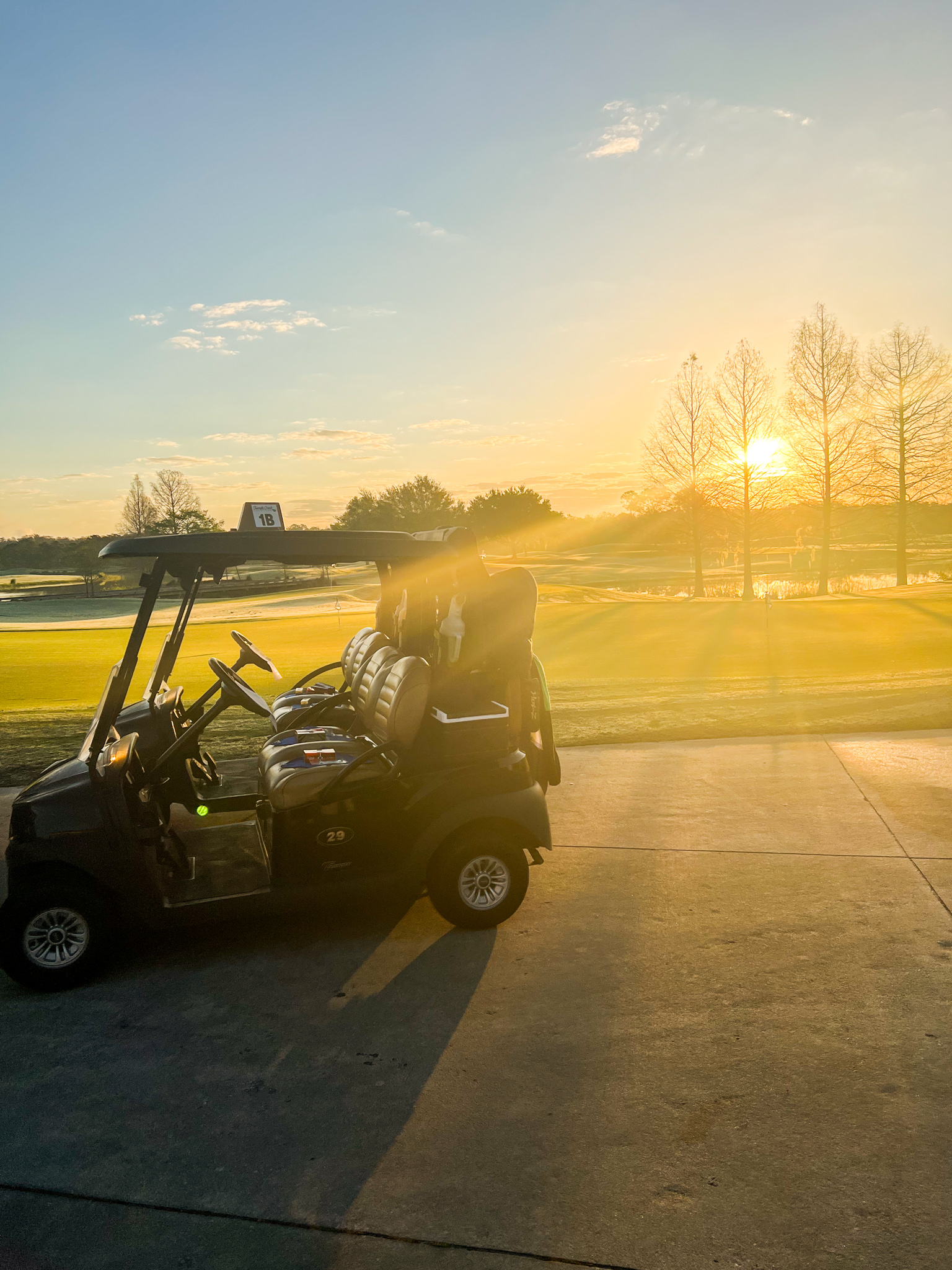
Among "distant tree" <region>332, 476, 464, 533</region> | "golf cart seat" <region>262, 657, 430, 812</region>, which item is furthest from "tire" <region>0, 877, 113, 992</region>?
"distant tree" <region>332, 476, 464, 533</region>

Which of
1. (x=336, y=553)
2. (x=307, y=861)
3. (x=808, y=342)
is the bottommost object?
(x=307, y=861)

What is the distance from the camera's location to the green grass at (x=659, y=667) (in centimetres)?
997

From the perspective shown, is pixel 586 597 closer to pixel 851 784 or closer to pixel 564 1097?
pixel 851 784

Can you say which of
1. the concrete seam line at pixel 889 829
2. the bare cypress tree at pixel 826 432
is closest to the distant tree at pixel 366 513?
the bare cypress tree at pixel 826 432

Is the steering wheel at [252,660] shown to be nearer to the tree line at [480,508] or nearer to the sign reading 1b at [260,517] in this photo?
the sign reading 1b at [260,517]

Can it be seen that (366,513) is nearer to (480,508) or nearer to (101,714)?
(480,508)

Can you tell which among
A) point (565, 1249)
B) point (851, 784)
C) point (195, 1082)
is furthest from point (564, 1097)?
point (851, 784)

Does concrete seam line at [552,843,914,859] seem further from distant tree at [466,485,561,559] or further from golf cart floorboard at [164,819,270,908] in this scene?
distant tree at [466,485,561,559]

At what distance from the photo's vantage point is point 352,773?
14.7 ft

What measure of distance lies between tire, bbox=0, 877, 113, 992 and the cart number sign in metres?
1.89

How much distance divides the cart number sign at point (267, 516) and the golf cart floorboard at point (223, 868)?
1745 millimetres

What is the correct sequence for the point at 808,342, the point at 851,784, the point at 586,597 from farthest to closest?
1. the point at 808,342
2. the point at 586,597
3. the point at 851,784

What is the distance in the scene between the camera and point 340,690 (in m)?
6.79

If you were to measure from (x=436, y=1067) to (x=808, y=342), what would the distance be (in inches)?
1449
